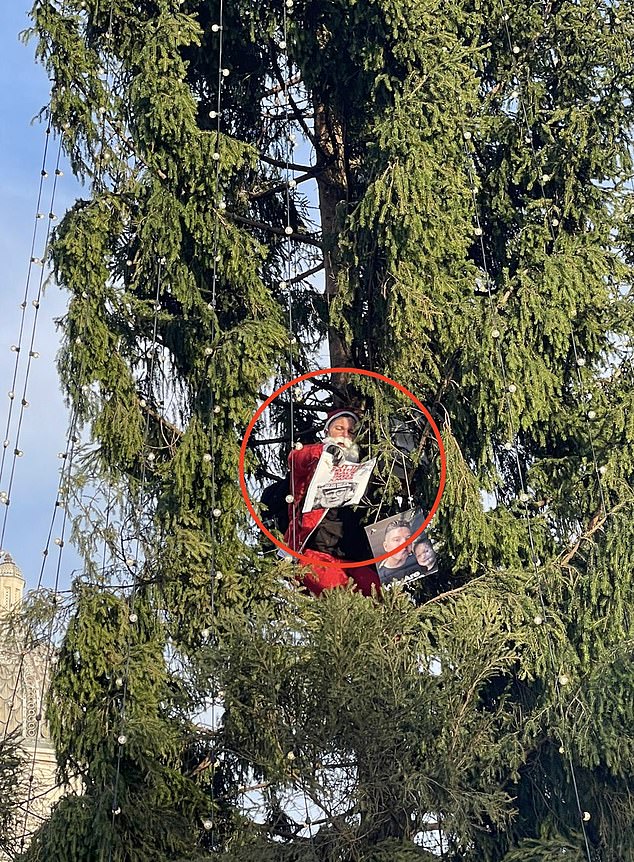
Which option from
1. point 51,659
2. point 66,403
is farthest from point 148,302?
point 51,659

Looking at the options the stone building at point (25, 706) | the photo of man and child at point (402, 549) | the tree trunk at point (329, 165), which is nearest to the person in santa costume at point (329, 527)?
the photo of man and child at point (402, 549)

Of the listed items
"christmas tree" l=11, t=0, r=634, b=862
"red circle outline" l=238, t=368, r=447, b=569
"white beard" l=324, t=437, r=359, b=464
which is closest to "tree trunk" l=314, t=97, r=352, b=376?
"christmas tree" l=11, t=0, r=634, b=862

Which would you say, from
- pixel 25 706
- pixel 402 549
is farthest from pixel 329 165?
pixel 25 706

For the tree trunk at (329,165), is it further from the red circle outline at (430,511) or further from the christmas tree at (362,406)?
the red circle outline at (430,511)

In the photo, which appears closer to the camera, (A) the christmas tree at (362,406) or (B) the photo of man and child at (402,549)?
(A) the christmas tree at (362,406)

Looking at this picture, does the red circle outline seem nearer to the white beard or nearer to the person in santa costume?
the person in santa costume

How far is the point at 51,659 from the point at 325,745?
7.28ft

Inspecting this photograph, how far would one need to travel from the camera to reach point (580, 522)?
10.0 m

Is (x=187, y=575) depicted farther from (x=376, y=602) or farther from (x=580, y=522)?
(x=580, y=522)

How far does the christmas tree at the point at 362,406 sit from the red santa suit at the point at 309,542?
0.93ft

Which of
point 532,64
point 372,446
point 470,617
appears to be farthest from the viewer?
point 532,64

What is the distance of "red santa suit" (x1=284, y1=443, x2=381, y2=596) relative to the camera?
10.1m

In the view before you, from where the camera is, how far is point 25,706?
1131 centimetres

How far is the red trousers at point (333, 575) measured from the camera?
1012 centimetres
